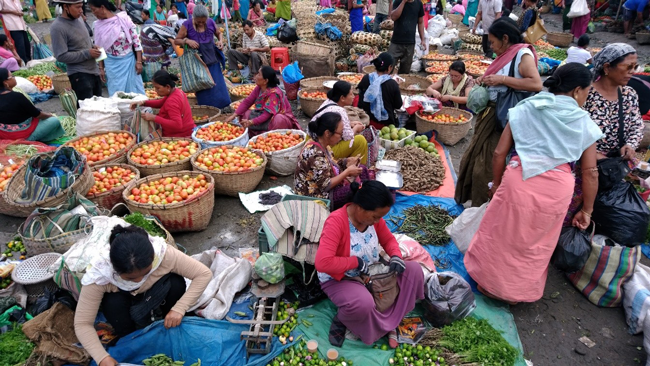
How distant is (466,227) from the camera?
3781 mm

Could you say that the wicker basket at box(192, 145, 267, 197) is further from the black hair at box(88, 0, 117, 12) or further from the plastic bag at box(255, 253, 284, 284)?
the black hair at box(88, 0, 117, 12)

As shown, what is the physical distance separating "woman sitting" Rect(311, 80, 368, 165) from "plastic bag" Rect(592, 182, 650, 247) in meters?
2.46

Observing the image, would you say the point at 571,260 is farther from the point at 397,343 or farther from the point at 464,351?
the point at 397,343

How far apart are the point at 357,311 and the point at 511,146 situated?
191 cm

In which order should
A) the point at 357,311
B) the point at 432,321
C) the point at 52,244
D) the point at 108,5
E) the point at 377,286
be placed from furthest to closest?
the point at 108,5 → the point at 52,244 → the point at 432,321 → the point at 377,286 → the point at 357,311

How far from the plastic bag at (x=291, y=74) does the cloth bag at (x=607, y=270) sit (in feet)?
20.2

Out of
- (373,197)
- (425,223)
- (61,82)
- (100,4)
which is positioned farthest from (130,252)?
(61,82)

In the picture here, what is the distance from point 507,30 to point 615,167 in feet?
4.96

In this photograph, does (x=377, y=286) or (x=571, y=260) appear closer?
(x=377, y=286)

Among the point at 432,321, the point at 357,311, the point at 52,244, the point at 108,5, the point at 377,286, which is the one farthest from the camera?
the point at 108,5

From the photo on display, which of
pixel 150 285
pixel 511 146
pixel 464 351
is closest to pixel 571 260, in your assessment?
pixel 511 146

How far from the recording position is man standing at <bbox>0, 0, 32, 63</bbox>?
27.7ft

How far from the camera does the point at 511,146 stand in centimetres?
328

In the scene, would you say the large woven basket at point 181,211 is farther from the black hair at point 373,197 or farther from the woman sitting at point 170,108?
the black hair at point 373,197
